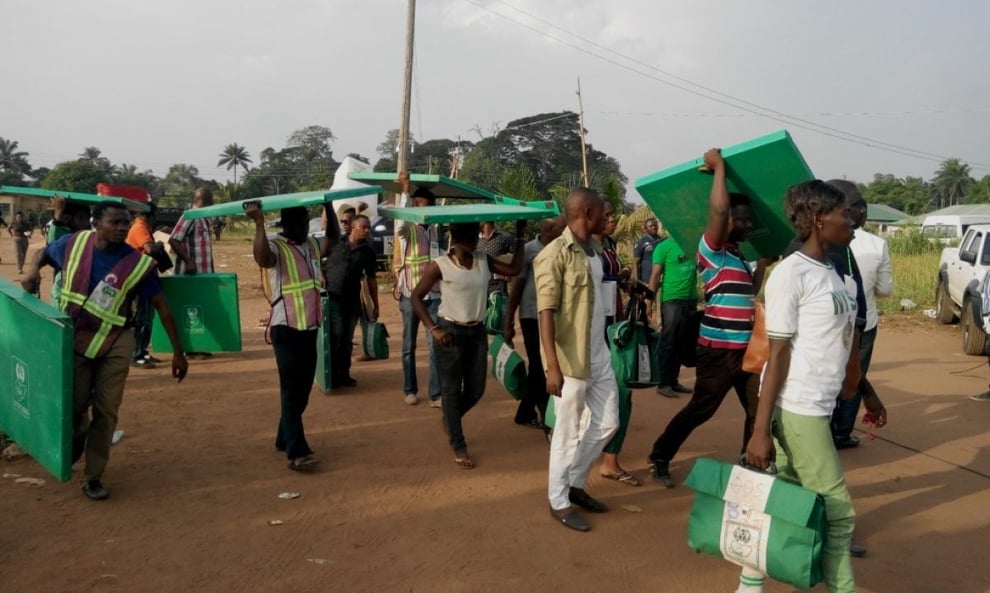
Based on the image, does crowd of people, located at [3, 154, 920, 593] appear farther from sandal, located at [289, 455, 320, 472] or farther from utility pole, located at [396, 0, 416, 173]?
utility pole, located at [396, 0, 416, 173]

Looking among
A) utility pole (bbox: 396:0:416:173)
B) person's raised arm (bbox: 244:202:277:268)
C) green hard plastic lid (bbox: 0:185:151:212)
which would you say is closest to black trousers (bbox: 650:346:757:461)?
person's raised arm (bbox: 244:202:277:268)

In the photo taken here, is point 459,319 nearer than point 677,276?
Yes

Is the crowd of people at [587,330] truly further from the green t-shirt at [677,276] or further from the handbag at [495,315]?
the green t-shirt at [677,276]

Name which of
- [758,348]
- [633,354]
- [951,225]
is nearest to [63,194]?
[633,354]

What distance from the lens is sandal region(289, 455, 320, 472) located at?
5.11m

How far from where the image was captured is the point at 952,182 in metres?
78.6

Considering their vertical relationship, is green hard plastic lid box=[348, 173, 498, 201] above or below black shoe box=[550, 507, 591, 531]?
above

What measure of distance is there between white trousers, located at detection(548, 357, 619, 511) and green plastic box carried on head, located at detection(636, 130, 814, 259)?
99 cm

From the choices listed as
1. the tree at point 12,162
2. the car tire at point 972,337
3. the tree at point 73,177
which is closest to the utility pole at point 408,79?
the car tire at point 972,337

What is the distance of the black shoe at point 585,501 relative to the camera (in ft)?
14.8

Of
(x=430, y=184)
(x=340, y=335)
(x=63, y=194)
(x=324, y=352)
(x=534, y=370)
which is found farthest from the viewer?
(x=340, y=335)

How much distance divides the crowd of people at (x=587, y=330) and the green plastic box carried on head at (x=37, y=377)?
20 cm

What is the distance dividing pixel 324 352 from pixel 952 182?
8786 centimetres

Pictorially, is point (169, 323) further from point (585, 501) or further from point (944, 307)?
point (944, 307)
